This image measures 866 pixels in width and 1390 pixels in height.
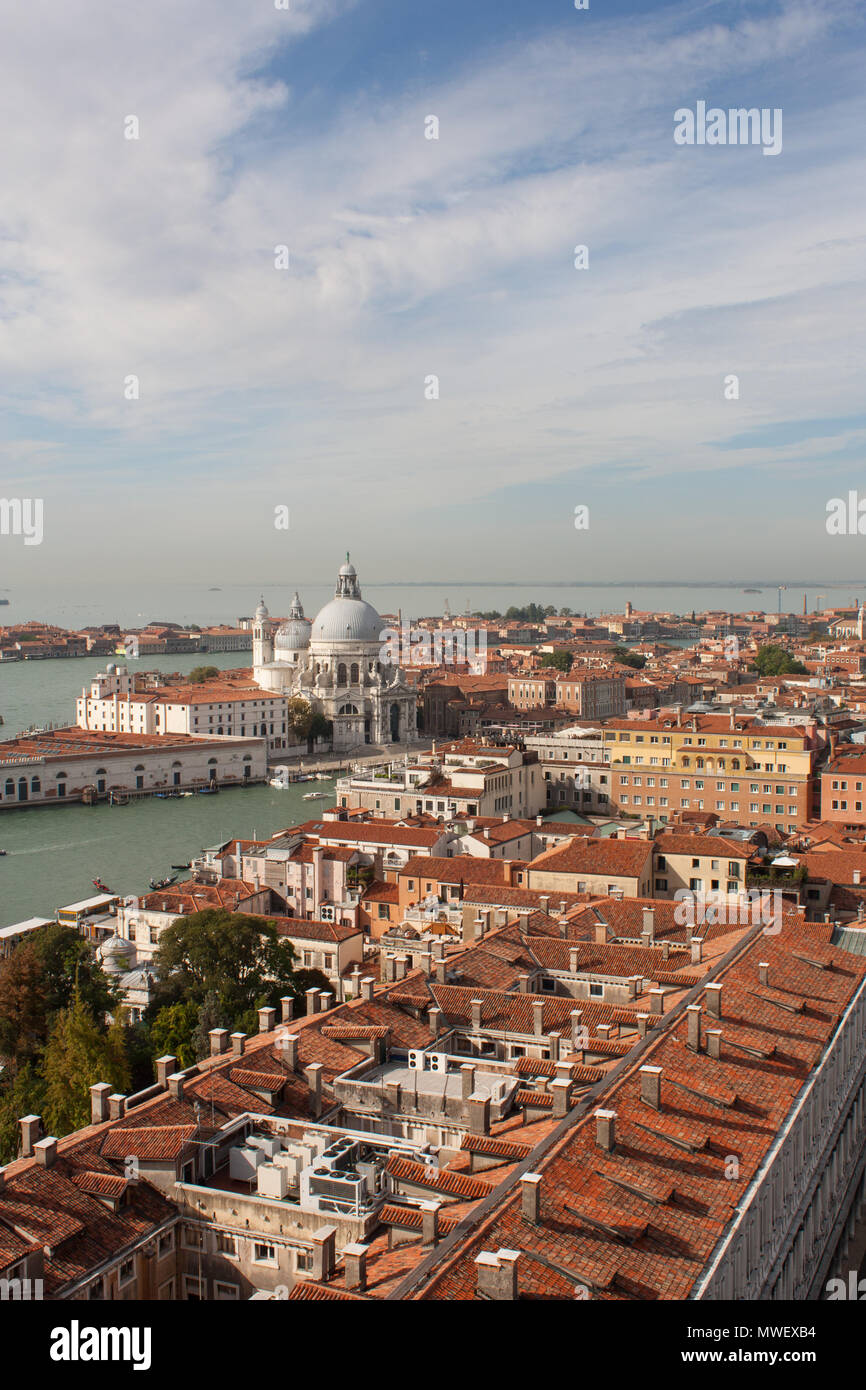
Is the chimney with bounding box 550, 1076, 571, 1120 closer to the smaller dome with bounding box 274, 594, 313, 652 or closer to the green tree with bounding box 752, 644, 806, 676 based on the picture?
the smaller dome with bounding box 274, 594, 313, 652

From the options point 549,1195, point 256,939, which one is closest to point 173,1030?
point 256,939

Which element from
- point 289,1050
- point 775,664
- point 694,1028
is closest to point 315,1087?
point 289,1050

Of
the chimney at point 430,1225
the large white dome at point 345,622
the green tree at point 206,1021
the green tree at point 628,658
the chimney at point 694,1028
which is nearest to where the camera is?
the chimney at point 430,1225

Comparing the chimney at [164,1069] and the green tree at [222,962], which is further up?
the chimney at [164,1069]

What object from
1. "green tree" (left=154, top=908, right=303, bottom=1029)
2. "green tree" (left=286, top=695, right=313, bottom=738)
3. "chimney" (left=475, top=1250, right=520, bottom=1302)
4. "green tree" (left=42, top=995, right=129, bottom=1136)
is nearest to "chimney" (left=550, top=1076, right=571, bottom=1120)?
"chimney" (left=475, top=1250, right=520, bottom=1302)

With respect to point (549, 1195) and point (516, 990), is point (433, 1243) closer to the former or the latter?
point (549, 1195)

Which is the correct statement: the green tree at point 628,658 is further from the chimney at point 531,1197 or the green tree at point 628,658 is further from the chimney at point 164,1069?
the chimney at point 531,1197

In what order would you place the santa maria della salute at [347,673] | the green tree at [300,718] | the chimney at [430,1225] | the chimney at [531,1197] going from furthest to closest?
1. the santa maria della salute at [347,673]
2. the green tree at [300,718]
3. the chimney at [430,1225]
4. the chimney at [531,1197]

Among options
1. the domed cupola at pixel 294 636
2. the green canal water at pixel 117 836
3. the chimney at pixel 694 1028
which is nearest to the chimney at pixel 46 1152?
the chimney at pixel 694 1028
